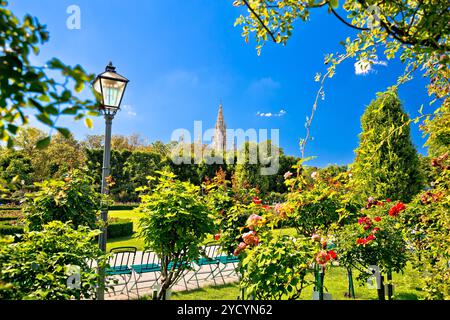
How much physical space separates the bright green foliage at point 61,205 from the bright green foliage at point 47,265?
4.33 ft

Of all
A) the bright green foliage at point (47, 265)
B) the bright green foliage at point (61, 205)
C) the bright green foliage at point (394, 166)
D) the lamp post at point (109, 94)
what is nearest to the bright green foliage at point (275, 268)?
the bright green foliage at point (47, 265)

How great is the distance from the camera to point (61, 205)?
354 cm

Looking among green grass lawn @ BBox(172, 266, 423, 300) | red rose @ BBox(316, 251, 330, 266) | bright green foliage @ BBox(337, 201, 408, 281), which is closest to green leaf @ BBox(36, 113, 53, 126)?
red rose @ BBox(316, 251, 330, 266)

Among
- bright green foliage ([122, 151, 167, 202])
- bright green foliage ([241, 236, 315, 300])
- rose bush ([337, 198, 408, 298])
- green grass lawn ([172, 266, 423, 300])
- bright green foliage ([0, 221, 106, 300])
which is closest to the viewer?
bright green foliage ([0, 221, 106, 300])

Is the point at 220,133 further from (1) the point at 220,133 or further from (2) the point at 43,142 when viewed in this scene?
(2) the point at 43,142

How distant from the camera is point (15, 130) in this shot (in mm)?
837

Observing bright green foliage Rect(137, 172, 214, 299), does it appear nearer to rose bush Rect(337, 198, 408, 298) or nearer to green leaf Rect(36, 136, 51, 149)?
rose bush Rect(337, 198, 408, 298)

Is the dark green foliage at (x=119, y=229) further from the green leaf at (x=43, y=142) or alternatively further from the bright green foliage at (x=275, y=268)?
the green leaf at (x=43, y=142)

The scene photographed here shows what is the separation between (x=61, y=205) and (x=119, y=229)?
8.39 meters

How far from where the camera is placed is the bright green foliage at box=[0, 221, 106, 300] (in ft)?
5.52

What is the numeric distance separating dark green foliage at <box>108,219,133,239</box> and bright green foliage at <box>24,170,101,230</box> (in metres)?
7.73

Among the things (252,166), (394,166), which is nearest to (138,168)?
(252,166)

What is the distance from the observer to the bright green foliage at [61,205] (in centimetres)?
359
